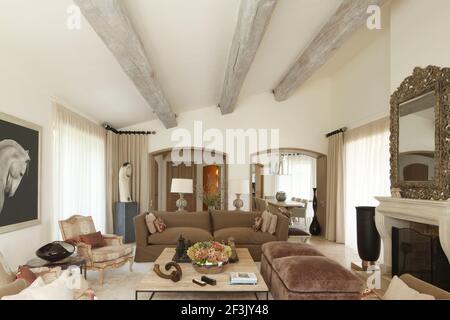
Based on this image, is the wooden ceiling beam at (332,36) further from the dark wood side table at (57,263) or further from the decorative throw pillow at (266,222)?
the dark wood side table at (57,263)

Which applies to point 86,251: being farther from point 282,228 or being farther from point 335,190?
point 335,190

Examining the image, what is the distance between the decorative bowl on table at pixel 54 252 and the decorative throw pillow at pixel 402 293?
2.90 meters

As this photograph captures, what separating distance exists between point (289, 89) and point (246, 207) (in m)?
2.93

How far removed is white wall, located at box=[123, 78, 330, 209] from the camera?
23.3 ft

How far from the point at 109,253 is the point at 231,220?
222cm

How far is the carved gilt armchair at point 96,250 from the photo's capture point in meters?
3.63

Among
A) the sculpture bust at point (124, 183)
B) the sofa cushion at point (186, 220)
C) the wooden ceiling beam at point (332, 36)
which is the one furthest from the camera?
the sculpture bust at point (124, 183)

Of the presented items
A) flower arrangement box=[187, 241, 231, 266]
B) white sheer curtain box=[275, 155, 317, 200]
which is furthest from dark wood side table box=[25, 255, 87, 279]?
white sheer curtain box=[275, 155, 317, 200]

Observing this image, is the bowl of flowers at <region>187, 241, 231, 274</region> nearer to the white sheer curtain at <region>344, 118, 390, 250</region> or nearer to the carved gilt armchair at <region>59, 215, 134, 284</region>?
the carved gilt armchair at <region>59, 215, 134, 284</region>

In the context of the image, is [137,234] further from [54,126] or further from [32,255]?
[54,126]

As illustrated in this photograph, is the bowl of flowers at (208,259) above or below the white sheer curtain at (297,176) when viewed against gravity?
below

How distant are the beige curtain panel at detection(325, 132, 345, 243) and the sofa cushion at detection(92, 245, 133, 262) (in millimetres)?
4394

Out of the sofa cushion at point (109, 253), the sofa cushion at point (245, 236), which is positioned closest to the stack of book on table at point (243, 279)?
the sofa cushion at point (109, 253)
